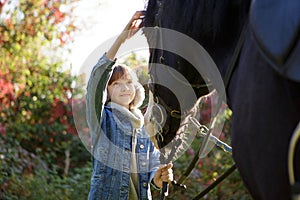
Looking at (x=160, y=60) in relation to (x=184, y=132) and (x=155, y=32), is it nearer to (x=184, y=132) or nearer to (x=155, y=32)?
(x=155, y=32)

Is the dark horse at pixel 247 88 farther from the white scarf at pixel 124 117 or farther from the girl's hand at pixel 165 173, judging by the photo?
the white scarf at pixel 124 117

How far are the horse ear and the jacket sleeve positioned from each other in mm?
285

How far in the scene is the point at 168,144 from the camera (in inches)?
134

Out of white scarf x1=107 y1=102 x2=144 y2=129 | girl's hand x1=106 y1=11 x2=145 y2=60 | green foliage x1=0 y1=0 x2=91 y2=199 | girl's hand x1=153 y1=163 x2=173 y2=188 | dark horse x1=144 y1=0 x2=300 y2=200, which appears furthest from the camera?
green foliage x1=0 y1=0 x2=91 y2=199

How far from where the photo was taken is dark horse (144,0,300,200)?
223cm

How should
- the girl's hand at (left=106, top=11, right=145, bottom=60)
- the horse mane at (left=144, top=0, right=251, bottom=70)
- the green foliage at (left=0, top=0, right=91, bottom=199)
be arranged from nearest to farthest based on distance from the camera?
the horse mane at (left=144, top=0, right=251, bottom=70) → the girl's hand at (left=106, top=11, right=145, bottom=60) → the green foliage at (left=0, top=0, right=91, bottom=199)

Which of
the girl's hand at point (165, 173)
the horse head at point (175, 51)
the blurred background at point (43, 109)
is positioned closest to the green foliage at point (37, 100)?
the blurred background at point (43, 109)

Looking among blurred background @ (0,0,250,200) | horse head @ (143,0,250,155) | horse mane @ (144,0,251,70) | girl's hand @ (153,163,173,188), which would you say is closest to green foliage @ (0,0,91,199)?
blurred background @ (0,0,250,200)

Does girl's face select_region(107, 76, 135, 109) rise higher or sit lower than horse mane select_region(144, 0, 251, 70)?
lower

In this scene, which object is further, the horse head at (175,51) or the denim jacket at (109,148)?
the denim jacket at (109,148)

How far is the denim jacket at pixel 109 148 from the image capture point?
380 centimetres

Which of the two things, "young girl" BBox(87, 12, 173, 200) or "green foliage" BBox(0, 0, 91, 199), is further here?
"green foliage" BBox(0, 0, 91, 199)

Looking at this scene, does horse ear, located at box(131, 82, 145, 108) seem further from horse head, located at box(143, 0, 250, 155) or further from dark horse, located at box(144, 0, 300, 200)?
dark horse, located at box(144, 0, 300, 200)

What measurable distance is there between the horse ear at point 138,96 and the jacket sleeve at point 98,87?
0.93 ft
